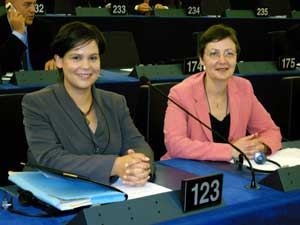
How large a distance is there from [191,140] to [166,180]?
46cm

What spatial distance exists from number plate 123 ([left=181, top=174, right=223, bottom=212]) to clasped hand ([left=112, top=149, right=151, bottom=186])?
0.91 feet

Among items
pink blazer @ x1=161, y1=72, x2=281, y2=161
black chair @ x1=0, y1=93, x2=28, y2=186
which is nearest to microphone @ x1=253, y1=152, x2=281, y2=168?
pink blazer @ x1=161, y1=72, x2=281, y2=161

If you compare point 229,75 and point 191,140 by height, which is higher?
point 229,75

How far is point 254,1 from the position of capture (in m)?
8.17

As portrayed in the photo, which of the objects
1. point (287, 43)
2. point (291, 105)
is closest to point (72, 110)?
point (291, 105)

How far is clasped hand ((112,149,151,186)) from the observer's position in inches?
72.4

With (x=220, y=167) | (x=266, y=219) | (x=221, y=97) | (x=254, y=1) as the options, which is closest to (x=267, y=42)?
(x=254, y=1)

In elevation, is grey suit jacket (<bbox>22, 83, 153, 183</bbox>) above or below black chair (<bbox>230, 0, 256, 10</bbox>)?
below

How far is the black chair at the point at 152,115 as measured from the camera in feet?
9.02

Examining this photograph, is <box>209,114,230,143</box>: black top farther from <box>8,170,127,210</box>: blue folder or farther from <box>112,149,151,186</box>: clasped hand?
<box>8,170,127,210</box>: blue folder

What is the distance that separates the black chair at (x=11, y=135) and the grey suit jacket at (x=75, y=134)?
30cm

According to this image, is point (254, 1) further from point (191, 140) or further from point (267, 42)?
point (191, 140)

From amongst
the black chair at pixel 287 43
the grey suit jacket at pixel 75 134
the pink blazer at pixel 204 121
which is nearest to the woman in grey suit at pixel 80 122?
the grey suit jacket at pixel 75 134

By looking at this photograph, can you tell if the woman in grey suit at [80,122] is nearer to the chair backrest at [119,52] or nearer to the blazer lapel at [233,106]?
the blazer lapel at [233,106]
